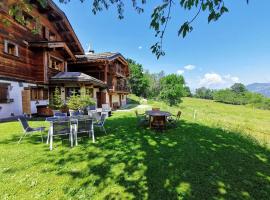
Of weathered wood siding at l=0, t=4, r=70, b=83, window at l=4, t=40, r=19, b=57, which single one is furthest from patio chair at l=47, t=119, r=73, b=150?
window at l=4, t=40, r=19, b=57

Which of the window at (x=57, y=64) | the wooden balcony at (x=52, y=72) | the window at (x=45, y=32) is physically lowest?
the wooden balcony at (x=52, y=72)

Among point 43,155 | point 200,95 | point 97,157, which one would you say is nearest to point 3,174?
point 43,155

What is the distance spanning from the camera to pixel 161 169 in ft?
14.3

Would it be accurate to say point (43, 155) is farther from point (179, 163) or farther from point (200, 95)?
point (200, 95)

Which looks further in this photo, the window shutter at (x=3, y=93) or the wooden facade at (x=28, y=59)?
the wooden facade at (x=28, y=59)

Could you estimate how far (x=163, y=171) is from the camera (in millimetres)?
4258

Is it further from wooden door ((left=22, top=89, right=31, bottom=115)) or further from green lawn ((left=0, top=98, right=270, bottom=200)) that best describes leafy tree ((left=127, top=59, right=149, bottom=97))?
green lawn ((left=0, top=98, right=270, bottom=200))

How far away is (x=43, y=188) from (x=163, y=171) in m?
2.58

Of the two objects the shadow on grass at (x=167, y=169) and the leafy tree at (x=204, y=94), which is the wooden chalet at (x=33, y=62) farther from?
the leafy tree at (x=204, y=94)

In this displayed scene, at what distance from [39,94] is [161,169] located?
13704 mm

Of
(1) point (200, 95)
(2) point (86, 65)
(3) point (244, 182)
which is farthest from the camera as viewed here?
(1) point (200, 95)

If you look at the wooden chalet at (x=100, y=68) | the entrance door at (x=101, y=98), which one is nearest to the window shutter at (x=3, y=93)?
the wooden chalet at (x=100, y=68)

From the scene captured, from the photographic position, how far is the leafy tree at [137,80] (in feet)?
160

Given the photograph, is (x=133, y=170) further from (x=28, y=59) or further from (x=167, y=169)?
(x=28, y=59)
